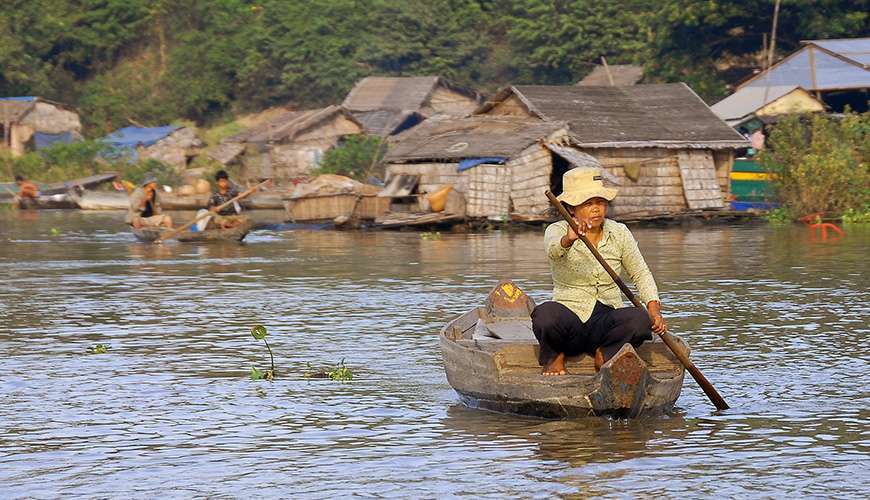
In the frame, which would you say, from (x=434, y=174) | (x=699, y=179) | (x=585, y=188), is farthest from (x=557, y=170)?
(x=585, y=188)

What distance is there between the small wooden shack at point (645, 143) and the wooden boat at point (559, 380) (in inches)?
754

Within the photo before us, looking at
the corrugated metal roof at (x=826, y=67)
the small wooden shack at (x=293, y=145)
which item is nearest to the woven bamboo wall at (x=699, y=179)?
the corrugated metal roof at (x=826, y=67)

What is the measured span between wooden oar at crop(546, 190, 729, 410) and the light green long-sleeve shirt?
0.12 meters

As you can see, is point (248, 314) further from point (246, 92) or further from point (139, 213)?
point (246, 92)

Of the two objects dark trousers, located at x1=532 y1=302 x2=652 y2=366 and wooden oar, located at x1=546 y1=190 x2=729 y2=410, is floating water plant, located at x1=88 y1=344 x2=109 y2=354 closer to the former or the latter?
dark trousers, located at x1=532 y1=302 x2=652 y2=366

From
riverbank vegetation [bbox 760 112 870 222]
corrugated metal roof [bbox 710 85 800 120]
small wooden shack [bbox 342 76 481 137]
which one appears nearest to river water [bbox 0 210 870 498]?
riverbank vegetation [bbox 760 112 870 222]

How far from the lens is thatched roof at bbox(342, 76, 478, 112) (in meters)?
44.0

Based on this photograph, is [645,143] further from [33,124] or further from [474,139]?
[33,124]

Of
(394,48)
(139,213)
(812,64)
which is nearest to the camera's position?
(139,213)

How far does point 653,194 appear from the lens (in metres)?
28.4

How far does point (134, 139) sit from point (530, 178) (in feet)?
75.1

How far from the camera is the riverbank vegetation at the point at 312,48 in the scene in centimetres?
4016

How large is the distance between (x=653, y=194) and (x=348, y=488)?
2215 cm

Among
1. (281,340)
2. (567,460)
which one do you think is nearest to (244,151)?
(281,340)
